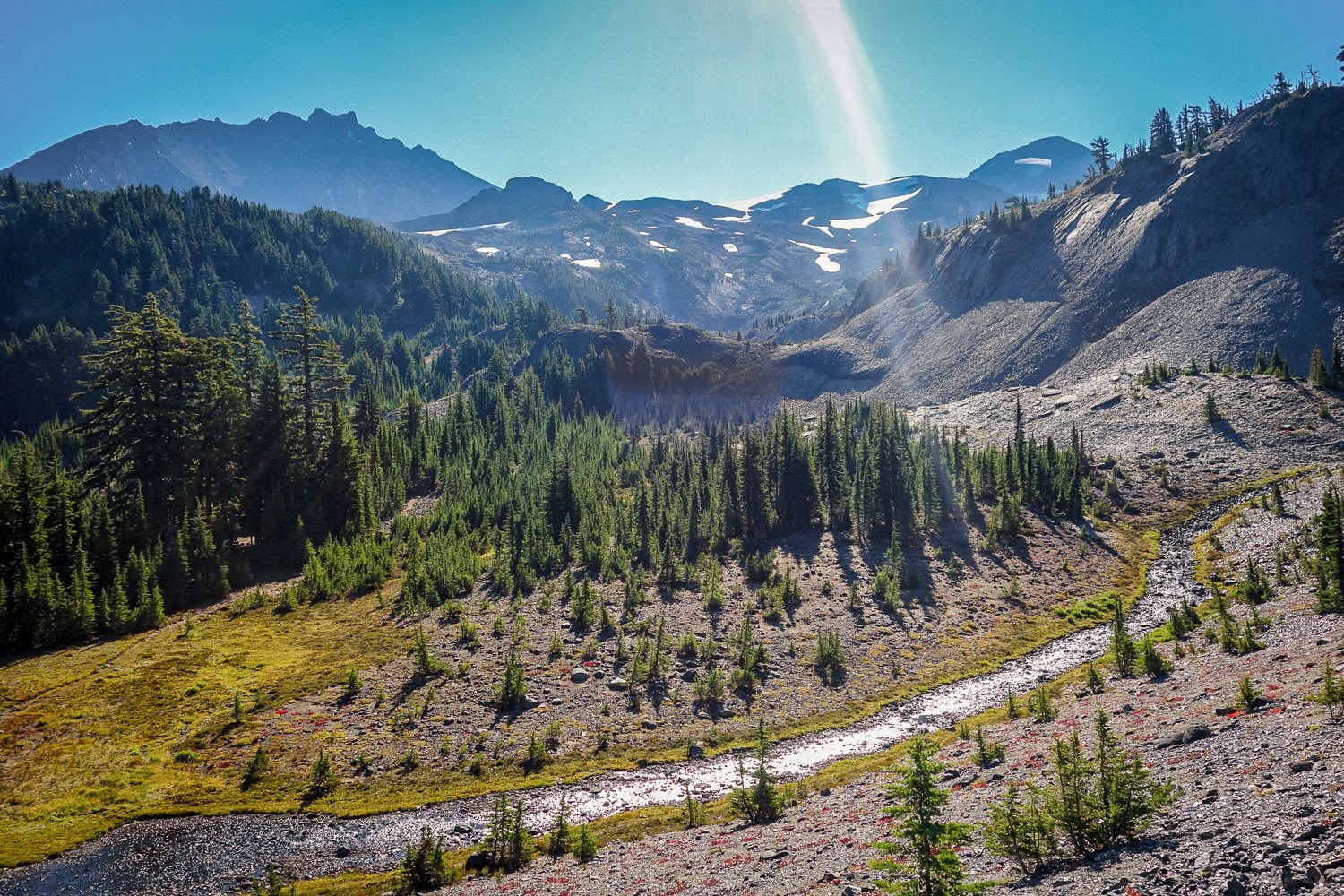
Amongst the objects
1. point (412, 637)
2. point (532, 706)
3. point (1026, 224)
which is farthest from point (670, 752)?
point (1026, 224)

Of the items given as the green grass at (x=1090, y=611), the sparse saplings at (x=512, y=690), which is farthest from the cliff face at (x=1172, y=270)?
the sparse saplings at (x=512, y=690)

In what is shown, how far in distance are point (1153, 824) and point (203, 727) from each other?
41380mm

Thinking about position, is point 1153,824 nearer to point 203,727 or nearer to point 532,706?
point 532,706

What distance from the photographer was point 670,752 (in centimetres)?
3447

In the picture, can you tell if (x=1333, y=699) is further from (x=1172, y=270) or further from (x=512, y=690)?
(x=1172, y=270)

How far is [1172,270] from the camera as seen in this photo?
140 metres

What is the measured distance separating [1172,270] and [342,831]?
176047 millimetres

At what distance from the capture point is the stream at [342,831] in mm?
23656

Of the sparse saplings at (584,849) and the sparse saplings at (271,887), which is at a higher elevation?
the sparse saplings at (271,887)

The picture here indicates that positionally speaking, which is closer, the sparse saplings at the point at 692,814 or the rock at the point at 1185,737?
the rock at the point at 1185,737

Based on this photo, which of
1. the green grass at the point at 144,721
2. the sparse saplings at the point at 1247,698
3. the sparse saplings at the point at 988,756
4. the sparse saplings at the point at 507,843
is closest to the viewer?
the sparse saplings at the point at 1247,698

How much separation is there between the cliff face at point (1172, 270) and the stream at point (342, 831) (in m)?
120

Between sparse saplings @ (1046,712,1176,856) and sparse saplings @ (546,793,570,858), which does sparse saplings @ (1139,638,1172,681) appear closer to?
sparse saplings @ (1046,712,1176,856)

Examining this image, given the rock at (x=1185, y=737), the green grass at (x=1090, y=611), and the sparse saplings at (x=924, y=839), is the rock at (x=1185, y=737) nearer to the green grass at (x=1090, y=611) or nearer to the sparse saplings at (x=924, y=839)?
the sparse saplings at (x=924, y=839)
